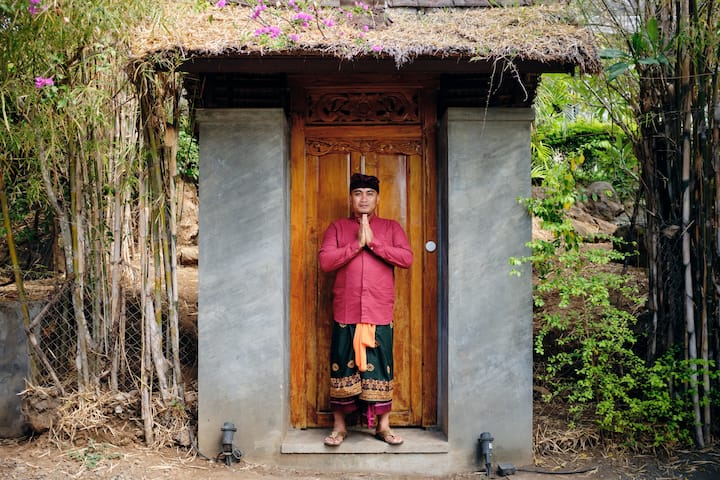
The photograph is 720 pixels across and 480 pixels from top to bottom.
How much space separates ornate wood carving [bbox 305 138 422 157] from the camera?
184 inches

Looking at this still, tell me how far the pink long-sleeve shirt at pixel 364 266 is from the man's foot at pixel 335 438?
0.80m

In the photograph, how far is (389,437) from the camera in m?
4.32

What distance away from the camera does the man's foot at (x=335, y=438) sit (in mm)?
4297

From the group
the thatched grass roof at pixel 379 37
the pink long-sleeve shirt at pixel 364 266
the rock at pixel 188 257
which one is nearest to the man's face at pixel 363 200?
the pink long-sleeve shirt at pixel 364 266

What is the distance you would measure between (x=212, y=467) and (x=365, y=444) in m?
1.07

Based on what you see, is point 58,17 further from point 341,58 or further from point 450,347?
point 450,347

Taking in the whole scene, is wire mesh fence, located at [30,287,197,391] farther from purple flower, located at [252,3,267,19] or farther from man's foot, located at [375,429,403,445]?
purple flower, located at [252,3,267,19]

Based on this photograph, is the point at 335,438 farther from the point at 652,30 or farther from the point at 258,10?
the point at 652,30

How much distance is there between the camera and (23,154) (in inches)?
182

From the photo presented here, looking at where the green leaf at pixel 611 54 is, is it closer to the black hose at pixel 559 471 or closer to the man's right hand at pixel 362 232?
the man's right hand at pixel 362 232

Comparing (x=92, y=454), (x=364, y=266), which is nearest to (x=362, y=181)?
(x=364, y=266)

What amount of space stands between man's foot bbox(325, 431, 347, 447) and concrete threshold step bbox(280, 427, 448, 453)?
3 centimetres

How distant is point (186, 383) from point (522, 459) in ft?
8.37

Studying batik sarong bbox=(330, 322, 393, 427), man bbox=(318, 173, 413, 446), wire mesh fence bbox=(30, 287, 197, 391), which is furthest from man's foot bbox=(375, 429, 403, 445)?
wire mesh fence bbox=(30, 287, 197, 391)
